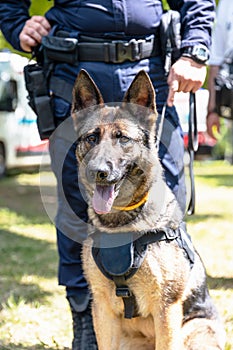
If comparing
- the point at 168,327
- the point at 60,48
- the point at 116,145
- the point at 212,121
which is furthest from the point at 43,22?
the point at 212,121

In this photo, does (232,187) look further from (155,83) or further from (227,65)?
(155,83)

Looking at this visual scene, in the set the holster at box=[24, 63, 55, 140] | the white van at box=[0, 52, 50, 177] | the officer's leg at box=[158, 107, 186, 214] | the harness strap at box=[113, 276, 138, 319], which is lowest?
the white van at box=[0, 52, 50, 177]

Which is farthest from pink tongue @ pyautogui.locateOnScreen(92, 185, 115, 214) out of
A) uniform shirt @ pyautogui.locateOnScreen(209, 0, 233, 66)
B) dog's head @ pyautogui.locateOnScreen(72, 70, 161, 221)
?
uniform shirt @ pyautogui.locateOnScreen(209, 0, 233, 66)

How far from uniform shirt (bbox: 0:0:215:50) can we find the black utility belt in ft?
0.20

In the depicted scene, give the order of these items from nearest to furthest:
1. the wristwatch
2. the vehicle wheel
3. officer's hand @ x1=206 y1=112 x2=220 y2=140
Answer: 1. the wristwatch
2. officer's hand @ x1=206 y1=112 x2=220 y2=140
3. the vehicle wheel

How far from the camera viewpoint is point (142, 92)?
10.5 ft

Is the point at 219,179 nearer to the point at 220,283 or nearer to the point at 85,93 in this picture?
the point at 220,283

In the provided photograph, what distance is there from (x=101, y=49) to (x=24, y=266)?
3425mm

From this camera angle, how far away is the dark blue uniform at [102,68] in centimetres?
363

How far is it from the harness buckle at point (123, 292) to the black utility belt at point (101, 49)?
1222 mm

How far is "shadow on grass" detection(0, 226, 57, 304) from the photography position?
545 centimetres

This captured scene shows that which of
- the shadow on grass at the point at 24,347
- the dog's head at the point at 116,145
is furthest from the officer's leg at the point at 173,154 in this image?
the shadow on grass at the point at 24,347

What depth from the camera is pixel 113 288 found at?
3.35m

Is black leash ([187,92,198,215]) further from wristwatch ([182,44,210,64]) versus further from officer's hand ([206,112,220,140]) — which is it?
officer's hand ([206,112,220,140])
